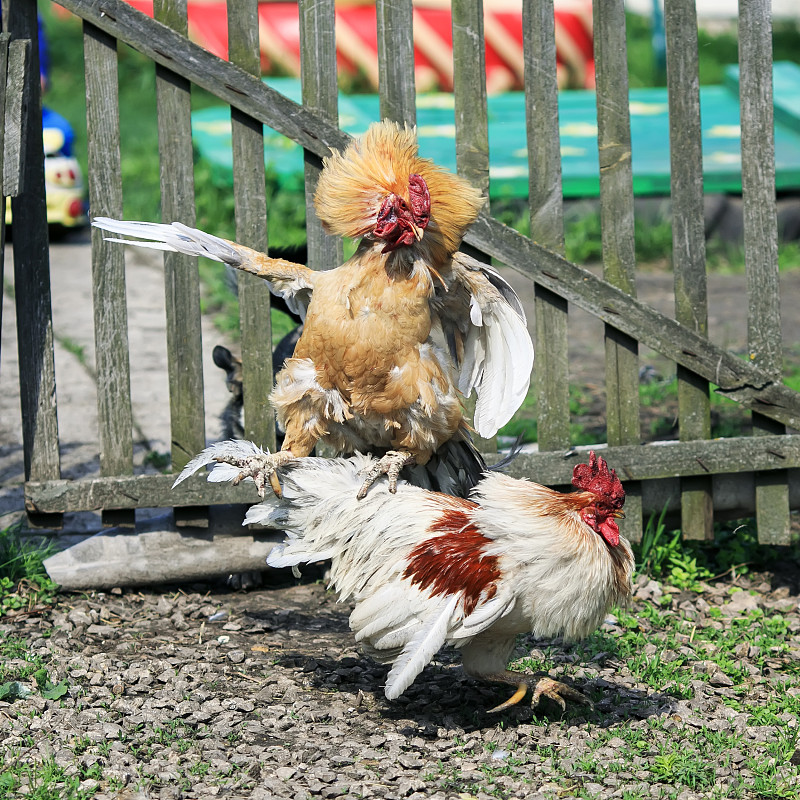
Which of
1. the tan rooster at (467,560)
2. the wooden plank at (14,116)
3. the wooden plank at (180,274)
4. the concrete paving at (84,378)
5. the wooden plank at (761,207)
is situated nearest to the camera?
the tan rooster at (467,560)

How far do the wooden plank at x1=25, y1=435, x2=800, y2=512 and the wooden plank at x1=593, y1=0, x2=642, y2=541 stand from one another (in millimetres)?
127

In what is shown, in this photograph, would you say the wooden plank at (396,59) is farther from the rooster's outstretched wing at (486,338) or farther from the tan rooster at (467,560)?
the tan rooster at (467,560)

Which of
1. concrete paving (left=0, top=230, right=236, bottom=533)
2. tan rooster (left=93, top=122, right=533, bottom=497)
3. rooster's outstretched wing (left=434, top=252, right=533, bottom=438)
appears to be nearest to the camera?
tan rooster (left=93, top=122, right=533, bottom=497)

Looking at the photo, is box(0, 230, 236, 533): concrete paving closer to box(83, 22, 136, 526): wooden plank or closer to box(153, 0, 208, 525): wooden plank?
box(83, 22, 136, 526): wooden plank

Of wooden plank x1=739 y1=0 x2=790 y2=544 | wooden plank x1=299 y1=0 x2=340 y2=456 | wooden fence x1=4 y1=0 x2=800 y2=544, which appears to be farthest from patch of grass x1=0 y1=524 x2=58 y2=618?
wooden plank x1=739 y1=0 x2=790 y2=544

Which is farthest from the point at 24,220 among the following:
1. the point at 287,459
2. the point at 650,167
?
the point at 650,167

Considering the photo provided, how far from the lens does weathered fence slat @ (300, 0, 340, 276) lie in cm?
470

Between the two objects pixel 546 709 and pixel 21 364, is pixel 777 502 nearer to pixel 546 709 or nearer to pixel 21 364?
pixel 546 709

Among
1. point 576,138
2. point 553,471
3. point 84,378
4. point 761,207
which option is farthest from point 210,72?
point 576,138

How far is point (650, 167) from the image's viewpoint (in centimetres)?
1137

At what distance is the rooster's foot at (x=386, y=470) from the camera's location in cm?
404

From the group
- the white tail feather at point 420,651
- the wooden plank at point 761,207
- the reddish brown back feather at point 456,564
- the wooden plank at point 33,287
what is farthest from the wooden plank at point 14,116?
the wooden plank at point 761,207

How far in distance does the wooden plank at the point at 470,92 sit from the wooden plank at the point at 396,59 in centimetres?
21

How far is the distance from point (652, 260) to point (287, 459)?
24.2 ft
